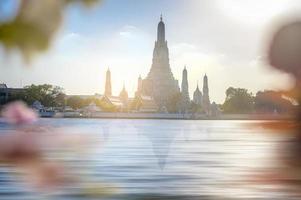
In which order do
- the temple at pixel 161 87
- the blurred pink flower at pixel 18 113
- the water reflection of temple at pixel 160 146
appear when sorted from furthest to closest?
the temple at pixel 161 87 → the water reflection of temple at pixel 160 146 → the blurred pink flower at pixel 18 113

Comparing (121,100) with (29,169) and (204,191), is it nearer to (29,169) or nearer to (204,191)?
(204,191)

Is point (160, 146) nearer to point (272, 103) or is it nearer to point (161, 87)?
point (272, 103)

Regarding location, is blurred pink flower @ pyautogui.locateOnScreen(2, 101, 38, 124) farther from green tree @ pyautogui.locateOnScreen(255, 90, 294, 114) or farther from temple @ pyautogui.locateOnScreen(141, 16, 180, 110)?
temple @ pyautogui.locateOnScreen(141, 16, 180, 110)

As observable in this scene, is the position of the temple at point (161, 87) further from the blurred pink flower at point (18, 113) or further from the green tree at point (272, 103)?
the blurred pink flower at point (18, 113)

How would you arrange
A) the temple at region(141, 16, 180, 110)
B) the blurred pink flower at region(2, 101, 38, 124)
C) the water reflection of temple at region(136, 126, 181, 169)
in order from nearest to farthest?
1. the blurred pink flower at region(2, 101, 38, 124)
2. the water reflection of temple at region(136, 126, 181, 169)
3. the temple at region(141, 16, 180, 110)

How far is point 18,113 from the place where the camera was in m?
1.00

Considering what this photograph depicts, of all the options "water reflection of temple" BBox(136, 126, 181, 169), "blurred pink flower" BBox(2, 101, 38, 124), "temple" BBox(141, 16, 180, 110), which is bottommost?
"water reflection of temple" BBox(136, 126, 181, 169)

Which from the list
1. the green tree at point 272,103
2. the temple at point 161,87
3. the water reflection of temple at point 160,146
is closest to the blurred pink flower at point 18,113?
the green tree at point 272,103

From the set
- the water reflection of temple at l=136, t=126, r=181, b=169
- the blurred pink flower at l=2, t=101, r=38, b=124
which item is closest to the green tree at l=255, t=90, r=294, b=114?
the blurred pink flower at l=2, t=101, r=38, b=124

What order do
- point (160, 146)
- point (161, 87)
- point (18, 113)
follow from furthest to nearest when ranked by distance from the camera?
point (161, 87) < point (160, 146) < point (18, 113)

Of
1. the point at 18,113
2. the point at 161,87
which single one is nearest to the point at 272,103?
the point at 18,113

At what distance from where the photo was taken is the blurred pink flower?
0.97 m

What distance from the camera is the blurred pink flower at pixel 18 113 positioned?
970 mm

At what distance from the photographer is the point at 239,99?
2076 millimetres
